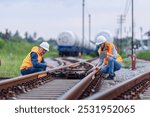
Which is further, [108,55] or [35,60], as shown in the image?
[108,55]

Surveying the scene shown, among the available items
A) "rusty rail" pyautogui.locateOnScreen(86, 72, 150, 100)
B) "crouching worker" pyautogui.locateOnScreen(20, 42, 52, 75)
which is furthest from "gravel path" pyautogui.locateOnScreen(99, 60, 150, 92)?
"crouching worker" pyautogui.locateOnScreen(20, 42, 52, 75)

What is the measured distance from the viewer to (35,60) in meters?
12.8

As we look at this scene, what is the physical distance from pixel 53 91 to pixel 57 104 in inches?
160

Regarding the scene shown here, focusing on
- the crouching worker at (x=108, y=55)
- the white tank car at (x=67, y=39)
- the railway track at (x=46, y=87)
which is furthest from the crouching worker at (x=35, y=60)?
the white tank car at (x=67, y=39)

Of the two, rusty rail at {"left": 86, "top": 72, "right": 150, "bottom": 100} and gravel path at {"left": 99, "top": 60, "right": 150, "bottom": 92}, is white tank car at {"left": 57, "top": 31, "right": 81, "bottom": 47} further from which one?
rusty rail at {"left": 86, "top": 72, "right": 150, "bottom": 100}

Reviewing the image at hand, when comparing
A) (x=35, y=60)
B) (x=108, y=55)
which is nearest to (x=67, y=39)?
(x=108, y=55)

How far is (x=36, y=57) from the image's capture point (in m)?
12.8

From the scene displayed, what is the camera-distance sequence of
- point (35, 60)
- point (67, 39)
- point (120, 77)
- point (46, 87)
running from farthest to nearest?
point (67, 39) → point (120, 77) → point (35, 60) → point (46, 87)

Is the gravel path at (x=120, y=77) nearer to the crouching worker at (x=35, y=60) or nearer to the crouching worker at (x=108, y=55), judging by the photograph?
the crouching worker at (x=108, y=55)

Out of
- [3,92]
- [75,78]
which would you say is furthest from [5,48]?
[3,92]

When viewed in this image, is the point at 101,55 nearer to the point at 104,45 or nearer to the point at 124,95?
the point at 104,45

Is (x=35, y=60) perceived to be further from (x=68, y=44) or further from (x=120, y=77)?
(x=68, y=44)

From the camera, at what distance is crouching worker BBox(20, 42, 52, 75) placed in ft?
41.9

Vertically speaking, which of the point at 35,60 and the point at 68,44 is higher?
the point at 35,60
